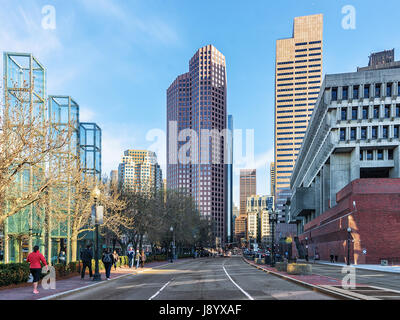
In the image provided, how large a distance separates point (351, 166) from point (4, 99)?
5794cm

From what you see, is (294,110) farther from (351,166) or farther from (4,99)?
(4,99)

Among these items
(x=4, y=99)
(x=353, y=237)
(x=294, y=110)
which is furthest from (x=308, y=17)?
(x=4, y=99)

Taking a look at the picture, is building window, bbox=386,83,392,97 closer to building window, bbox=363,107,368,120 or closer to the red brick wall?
building window, bbox=363,107,368,120

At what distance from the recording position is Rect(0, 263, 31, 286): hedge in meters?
16.4

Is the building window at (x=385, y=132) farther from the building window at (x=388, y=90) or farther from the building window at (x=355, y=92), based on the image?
the building window at (x=355, y=92)

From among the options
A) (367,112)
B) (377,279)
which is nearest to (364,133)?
(367,112)

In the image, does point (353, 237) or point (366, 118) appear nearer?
point (353, 237)

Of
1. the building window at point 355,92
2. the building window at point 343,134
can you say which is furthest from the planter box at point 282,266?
the building window at point 355,92

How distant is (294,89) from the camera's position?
614 feet

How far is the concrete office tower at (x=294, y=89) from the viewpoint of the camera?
609 feet

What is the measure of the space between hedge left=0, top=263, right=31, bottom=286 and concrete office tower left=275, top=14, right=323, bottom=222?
175423 mm
